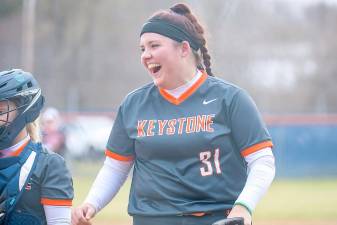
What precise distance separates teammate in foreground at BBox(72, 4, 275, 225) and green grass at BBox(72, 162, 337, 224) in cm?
898

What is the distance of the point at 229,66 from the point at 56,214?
17.4m

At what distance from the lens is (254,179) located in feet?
13.5

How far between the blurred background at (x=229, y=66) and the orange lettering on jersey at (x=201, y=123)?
12.1m

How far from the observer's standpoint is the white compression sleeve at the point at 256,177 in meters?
Answer: 4.07

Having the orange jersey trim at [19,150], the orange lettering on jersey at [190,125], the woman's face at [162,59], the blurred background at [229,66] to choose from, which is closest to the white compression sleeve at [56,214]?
the orange jersey trim at [19,150]

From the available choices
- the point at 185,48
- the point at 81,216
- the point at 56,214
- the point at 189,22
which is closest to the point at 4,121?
the point at 56,214

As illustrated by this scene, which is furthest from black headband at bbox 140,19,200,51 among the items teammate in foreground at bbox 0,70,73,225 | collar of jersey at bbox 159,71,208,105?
teammate in foreground at bbox 0,70,73,225

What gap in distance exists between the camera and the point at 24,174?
12.7 feet

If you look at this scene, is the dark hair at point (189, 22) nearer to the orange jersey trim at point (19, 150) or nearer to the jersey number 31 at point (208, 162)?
the jersey number 31 at point (208, 162)

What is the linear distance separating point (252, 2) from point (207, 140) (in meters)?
17.5

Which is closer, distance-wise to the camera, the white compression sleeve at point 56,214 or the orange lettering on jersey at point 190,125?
the white compression sleeve at point 56,214

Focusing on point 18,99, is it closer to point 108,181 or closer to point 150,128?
point 150,128

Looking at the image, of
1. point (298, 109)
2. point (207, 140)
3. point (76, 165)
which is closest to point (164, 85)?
point (207, 140)

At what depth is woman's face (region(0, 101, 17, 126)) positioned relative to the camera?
3933mm
